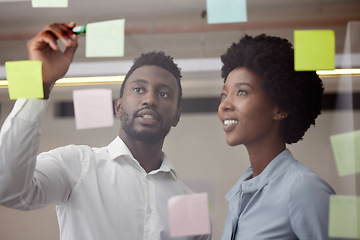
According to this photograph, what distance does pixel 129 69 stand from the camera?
1498 millimetres

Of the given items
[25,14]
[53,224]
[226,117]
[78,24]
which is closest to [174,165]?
[226,117]

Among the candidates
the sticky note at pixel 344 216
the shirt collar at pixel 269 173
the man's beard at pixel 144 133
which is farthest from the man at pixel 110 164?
the sticky note at pixel 344 216

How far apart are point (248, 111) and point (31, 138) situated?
0.71m

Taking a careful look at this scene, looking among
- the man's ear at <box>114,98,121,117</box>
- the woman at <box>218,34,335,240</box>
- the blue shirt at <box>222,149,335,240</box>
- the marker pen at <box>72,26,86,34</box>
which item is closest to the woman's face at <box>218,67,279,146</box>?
the woman at <box>218,34,335,240</box>

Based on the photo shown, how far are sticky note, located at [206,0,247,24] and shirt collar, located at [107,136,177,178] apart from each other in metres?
0.53

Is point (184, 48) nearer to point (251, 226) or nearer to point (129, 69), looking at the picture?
point (129, 69)

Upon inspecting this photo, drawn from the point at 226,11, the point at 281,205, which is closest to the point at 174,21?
the point at 226,11

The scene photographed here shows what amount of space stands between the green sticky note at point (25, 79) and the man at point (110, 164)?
25 millimetres

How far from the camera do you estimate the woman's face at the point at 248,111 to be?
1.33 m

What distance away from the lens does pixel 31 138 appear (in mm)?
1257

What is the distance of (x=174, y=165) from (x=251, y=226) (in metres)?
0.36

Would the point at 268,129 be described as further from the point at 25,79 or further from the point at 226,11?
the point at 25,79

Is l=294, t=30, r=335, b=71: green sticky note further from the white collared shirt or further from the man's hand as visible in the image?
the man's hand

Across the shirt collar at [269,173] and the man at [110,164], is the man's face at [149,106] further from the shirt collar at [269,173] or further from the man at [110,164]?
the shirt collar at [269,173]
